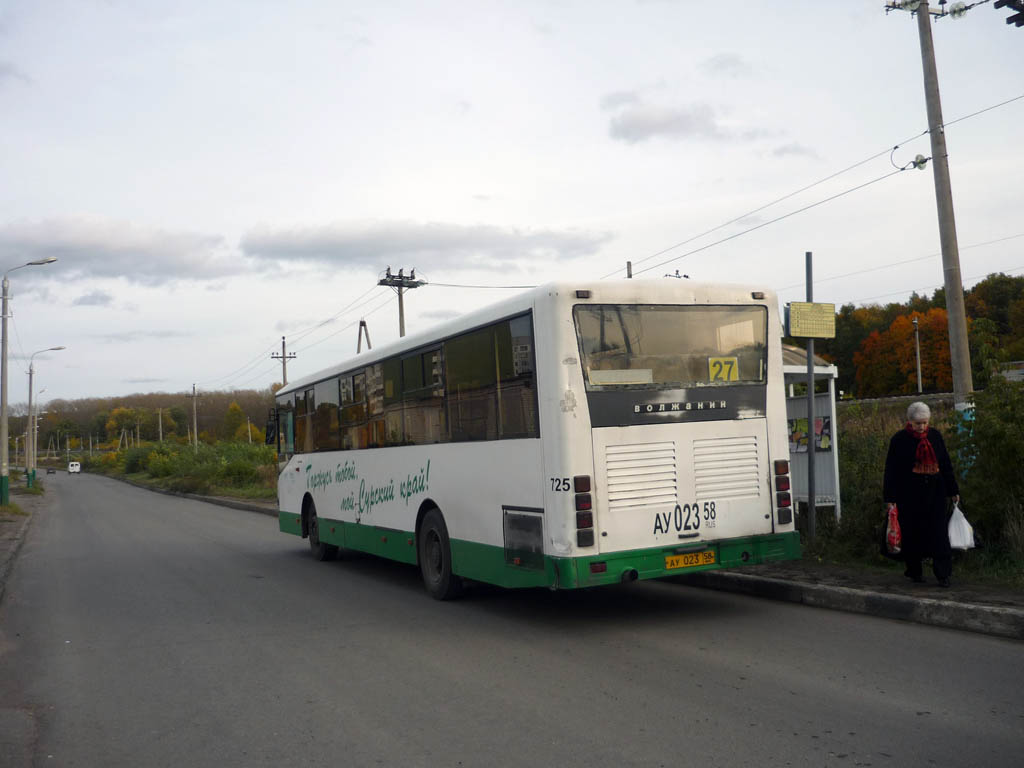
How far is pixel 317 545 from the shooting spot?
14.7 meters

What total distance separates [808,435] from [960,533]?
2701mm

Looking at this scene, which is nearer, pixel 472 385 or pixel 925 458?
pixel 925 458

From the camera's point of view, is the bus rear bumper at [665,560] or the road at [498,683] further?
the bus rear bumper at [665,560]

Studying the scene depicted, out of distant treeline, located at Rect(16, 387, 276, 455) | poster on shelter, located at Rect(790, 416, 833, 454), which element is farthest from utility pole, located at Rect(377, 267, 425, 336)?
distant treeline, located at Rect(16, 387, 276, 455)

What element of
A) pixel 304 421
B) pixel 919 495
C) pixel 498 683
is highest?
pixel 304 421

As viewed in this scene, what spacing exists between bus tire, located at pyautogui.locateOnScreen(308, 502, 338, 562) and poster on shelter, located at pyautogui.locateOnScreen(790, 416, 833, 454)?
23.0 ft

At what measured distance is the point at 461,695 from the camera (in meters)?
6.07

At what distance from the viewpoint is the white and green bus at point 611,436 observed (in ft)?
25.4

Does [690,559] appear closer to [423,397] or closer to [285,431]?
[423,397]

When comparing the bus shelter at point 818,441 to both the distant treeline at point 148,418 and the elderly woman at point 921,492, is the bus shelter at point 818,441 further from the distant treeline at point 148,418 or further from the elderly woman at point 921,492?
the distant treeline at point 148,418

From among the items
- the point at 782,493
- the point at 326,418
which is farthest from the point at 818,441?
the point at 326,418

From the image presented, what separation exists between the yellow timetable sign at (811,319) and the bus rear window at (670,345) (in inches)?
64.9

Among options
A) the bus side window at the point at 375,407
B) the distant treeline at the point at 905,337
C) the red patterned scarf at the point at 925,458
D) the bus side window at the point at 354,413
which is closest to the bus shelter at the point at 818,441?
the red patterned scarf at the point at 925,458

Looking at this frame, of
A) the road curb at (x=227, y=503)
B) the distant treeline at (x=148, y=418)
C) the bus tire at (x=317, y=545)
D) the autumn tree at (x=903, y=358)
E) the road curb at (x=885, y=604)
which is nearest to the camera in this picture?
the road curb at (x=885, y=604)
